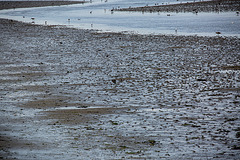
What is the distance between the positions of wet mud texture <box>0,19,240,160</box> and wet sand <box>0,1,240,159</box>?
3cm

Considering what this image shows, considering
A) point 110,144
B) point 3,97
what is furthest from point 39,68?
point 110,144

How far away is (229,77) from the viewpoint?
61.3 ft

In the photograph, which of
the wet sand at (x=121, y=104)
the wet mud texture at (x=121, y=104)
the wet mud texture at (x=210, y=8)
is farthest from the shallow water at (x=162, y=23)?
the wet mud texture at (x=121, y=104)

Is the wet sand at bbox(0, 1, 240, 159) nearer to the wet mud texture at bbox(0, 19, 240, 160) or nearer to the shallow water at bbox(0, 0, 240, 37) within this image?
the wet mud texture at bbox(0, 19, 240, 160)

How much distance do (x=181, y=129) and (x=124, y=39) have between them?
85.4 feet

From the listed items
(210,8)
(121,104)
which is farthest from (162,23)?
(121,104)

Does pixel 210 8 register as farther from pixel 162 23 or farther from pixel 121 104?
pixel 121 104

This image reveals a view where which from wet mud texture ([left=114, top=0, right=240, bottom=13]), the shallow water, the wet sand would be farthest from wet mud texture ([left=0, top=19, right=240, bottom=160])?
wet mud texture ([left=114, top=0, right=240, bottom=13])

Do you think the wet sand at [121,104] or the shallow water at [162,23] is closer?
the wet sand at [121,104]

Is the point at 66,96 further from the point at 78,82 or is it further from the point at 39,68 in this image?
the point at 39,68

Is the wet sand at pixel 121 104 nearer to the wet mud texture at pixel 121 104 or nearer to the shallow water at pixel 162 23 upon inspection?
Answer: the wet mud texture at pixel 121 104

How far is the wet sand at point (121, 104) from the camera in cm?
977

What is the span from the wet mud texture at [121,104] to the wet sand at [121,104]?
3 centimetres

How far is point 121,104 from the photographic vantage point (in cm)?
1420
